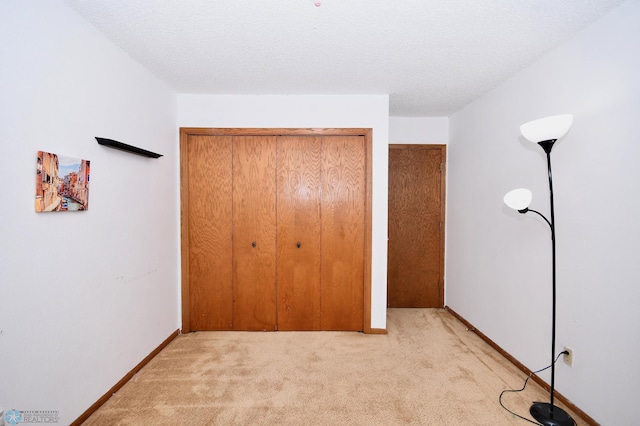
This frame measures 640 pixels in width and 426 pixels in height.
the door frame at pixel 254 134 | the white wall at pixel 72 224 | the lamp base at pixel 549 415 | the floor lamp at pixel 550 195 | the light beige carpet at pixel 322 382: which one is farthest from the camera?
the door frame at pixel 254 134

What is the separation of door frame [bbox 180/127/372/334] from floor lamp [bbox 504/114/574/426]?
4.66ft

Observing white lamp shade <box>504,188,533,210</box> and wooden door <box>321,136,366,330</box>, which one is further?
wooden door <box>321,136,366,330</box>

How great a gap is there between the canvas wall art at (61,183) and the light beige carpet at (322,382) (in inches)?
53.0

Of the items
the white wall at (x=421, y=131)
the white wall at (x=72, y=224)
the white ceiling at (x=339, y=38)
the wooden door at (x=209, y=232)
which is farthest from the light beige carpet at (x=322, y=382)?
the white ceiling at (x=339, y=38)

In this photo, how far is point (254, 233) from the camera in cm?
305

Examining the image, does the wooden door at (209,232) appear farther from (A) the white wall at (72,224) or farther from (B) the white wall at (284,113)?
(A) the white wall at (72,224)

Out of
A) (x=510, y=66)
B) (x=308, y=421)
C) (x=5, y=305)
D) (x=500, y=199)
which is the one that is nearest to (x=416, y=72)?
(x=510, y=66)

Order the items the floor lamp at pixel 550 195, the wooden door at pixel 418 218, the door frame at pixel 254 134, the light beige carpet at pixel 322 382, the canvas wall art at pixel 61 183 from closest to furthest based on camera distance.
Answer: the canvas wall art at pixel 61 183 → the floor lamp at pixel 550 195 → the light beige carpet at pixel 322 382 → the door frame at pixel 254 134 → the wooden door at pixel 418 218

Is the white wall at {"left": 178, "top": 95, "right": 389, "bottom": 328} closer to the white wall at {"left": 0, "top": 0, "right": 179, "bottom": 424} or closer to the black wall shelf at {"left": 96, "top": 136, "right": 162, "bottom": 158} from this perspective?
the white wall at {"left": 0, "top": 0, "right": 179, "bottom": 424}

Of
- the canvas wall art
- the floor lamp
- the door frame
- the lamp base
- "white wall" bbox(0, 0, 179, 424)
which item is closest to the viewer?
"white wall" bbox(0, 0, 179, 424)

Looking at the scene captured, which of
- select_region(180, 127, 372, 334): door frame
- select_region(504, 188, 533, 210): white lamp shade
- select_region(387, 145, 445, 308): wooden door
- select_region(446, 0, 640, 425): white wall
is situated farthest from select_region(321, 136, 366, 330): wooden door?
select_region(504, 188, 533, 210): white lamp shade

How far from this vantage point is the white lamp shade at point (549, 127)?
62.2 inches

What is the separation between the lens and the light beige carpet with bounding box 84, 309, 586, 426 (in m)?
1.83

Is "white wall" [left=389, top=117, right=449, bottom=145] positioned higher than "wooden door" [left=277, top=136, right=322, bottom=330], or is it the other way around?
"white wall" [left=389, top=117, right=449, bottom=145]
